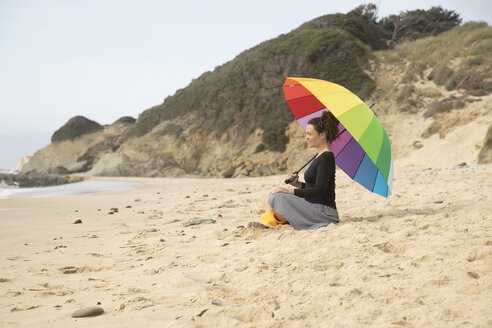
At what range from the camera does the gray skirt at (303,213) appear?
3.99m

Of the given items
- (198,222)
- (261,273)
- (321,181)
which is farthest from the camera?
(198,222)

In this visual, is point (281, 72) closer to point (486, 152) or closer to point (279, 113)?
point (279, 113)

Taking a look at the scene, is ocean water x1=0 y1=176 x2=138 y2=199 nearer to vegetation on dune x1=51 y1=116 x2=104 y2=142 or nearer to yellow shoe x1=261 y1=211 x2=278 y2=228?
yellow shoe x1=261 y1=211 x2=278 y2=228

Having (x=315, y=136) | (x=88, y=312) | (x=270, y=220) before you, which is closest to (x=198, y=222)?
(x=270, y=220)

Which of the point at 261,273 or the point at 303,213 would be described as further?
the point at 303,213

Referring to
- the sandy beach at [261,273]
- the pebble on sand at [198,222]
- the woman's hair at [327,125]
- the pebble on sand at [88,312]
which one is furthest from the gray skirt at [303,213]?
the pebble on sand at [88,312]

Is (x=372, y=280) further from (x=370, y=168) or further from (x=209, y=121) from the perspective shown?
(x=209, y=121)

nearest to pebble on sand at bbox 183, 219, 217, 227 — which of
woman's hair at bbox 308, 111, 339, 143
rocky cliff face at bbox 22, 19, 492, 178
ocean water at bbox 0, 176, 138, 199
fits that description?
woman's hair at bbox 308, 111, 339, 143

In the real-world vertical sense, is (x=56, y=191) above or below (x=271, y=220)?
above

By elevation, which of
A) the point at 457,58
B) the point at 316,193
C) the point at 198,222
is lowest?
the point at 198,222

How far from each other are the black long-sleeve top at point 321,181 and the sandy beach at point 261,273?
1.26ft

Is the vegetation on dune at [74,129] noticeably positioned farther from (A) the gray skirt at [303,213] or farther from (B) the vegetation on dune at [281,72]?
(A) the gray skirt at [303,213]

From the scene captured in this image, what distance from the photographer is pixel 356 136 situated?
11.8 ft

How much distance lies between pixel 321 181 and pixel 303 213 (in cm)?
43
